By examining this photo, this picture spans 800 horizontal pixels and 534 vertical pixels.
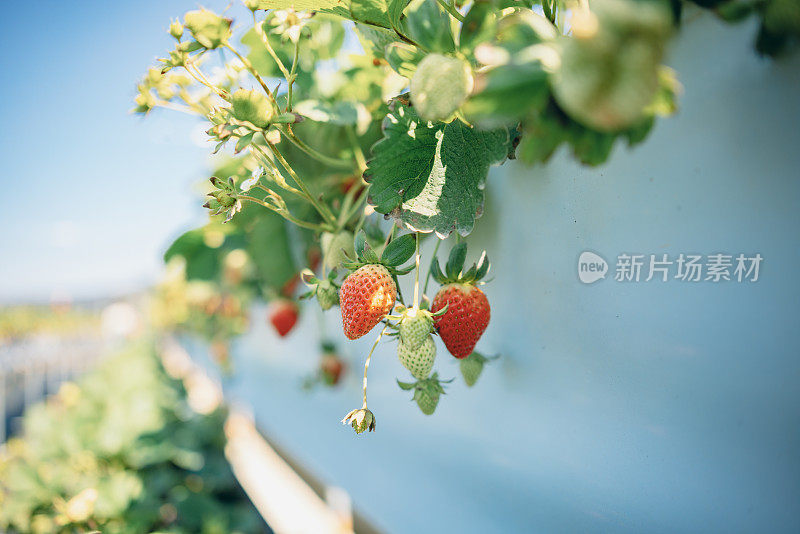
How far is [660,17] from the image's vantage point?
16 cm

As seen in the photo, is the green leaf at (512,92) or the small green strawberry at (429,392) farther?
→ the small green strawberry at (429,392)

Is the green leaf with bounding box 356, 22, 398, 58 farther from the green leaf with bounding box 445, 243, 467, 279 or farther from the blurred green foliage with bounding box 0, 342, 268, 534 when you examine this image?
the blurred green foliage with bounding box 0, 342, 268, 534

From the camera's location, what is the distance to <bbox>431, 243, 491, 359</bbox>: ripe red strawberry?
37cm

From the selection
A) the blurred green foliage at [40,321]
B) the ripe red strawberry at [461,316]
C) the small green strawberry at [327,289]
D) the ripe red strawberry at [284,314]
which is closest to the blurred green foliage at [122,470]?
the ripe red strawberry at [284,314]

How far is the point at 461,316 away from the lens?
37cm

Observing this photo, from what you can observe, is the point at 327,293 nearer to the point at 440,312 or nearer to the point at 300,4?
the point at 440,312

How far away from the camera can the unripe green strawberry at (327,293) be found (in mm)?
432

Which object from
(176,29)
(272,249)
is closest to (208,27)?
(176,29)

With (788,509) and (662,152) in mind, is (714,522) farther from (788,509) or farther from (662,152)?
(662,152)

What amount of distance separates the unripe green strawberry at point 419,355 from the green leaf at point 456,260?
0.07m

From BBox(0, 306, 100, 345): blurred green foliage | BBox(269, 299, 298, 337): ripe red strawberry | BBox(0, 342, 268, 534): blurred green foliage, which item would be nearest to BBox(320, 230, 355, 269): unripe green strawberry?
BBox(269, 299, 298, 337): ripe red strawberry

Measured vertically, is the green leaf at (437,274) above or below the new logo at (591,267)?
below

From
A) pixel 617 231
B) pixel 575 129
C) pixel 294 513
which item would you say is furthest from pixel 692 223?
pixel 294 513

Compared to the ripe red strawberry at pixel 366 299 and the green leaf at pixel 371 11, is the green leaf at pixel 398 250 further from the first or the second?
the green leaf at pixel 371 11
